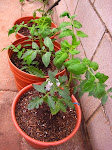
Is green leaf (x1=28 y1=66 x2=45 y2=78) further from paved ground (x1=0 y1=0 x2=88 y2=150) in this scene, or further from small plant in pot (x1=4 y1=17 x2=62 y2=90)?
paved ground (x1=0 y1=0 x2=88 y2=150)

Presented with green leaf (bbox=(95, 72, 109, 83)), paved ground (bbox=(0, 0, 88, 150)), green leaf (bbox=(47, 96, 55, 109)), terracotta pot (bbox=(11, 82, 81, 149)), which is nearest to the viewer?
green leaf (bbox=(95, 72, 109, 83))

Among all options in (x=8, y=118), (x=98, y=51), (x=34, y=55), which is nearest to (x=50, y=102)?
(x=34, y=55)

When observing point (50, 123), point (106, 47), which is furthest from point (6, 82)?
point (106, 47)

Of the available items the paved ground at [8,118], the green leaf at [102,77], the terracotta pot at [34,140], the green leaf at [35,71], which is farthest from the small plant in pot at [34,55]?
the green leaf at [102,77]

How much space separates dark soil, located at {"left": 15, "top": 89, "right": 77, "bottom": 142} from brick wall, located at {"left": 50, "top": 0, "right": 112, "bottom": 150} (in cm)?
18

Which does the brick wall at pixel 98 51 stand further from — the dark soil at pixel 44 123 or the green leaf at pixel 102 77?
the green leaf at pixel 102 77

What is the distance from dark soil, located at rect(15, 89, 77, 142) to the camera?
97cm

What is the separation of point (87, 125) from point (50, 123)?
0.37 m

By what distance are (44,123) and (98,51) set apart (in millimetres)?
640

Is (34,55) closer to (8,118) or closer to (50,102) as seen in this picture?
(50,102)

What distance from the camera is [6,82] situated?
4.94 ft

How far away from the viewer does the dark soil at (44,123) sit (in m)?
0.97

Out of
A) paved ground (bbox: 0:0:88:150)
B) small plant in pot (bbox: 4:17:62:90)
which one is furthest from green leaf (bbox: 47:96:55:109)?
paved ground (bbox: 0:0:88:150)

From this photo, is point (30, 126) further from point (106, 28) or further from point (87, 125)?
point (106, 28)
